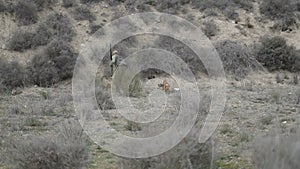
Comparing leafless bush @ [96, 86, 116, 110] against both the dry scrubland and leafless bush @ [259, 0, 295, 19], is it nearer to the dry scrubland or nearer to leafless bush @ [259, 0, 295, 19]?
the dry scrubland

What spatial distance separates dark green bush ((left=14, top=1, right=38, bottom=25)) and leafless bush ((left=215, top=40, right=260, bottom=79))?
31.9ft

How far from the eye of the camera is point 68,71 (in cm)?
2059

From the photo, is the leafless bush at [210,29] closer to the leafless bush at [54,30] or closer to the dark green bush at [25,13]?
the leafless bush at [54,30]

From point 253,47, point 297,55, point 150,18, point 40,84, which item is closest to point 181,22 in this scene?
point 150,18

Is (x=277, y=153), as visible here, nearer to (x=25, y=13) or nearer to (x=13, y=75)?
(x=13, y=75)

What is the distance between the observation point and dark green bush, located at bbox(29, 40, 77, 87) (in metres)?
19.9

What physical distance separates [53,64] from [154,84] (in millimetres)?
4941

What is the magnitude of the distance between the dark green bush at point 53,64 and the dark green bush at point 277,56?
8872 mm

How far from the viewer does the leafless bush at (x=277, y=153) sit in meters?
4.50

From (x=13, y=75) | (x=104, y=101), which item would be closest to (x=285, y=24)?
(x=13, y=75)

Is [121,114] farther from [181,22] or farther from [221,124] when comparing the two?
[181,22]

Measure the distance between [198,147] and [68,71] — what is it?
16.0 meters

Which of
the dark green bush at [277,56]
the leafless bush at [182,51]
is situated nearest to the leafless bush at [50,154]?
the leafless bush at [182,51]

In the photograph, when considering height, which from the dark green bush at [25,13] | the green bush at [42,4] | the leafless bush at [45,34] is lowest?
the leafless bush at [45,34]
